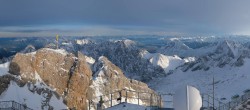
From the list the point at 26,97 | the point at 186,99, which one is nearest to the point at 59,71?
the point at 26,97

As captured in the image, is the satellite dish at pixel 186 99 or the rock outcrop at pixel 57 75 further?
the rock outcrop at pixel 57 75

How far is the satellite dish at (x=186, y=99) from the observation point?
20594mm

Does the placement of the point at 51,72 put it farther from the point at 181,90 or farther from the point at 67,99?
the point at 181,90

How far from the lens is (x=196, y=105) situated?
20984mm

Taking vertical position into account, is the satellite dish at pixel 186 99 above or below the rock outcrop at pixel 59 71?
above

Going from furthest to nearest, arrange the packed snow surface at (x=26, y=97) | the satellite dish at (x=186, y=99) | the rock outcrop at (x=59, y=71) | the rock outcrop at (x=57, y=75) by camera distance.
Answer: the rock outcrop at (x=59, y=71) < the rock outcrop at (x=57, y=75) < the packed snow surface at (x=26, y=97) < the satellite dish at (x=186, y=99)


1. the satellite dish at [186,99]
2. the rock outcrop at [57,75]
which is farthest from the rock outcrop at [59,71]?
the satellite dish at [186,99]

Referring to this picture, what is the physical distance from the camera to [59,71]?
6407 inches

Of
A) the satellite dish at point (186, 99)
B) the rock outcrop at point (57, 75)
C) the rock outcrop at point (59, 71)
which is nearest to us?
the satellite dish at point (186, 99)

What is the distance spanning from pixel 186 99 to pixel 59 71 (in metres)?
145

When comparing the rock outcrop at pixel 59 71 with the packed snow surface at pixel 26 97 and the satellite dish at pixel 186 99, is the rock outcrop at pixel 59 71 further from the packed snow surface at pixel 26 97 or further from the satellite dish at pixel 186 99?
the satellite dish at pixel 186 99

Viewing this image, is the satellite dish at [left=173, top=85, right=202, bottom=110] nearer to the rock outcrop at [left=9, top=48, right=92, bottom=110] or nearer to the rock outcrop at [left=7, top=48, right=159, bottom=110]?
the rock outcrop at [left=7, top=48, right=159, bottom=110]

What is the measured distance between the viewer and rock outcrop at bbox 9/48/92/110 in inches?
5645

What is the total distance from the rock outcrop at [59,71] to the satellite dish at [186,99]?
401 ft
